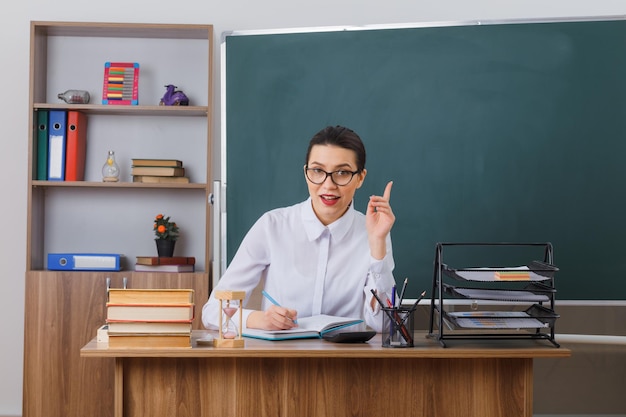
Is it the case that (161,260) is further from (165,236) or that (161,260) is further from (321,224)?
(321,224)

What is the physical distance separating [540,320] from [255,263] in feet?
3.63

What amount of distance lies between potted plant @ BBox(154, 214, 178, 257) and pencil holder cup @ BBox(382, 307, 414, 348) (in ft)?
6.38

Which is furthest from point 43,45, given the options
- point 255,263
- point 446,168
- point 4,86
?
point 446,168

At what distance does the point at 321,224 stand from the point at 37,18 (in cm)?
218

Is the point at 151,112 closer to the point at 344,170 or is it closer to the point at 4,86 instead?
the point at 4,86

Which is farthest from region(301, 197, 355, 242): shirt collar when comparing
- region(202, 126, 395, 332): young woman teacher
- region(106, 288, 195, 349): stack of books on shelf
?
region(106, 288, 195, 349): stack of books on shelf

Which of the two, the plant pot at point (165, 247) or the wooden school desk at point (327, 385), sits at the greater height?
the plant pot at point (165, 247)

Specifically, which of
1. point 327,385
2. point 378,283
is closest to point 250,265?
point 378,283

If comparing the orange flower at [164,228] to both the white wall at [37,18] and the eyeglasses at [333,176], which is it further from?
the eyeglasses at [333,176]

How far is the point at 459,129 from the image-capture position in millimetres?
3418

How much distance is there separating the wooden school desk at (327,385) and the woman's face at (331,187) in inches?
30.3

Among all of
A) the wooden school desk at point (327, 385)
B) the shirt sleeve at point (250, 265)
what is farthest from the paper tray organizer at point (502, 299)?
the shirt sleeve at point (250, 265)

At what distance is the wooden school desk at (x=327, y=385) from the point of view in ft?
7.27

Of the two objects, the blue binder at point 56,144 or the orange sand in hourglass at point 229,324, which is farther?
the blue binder at point 56,144
